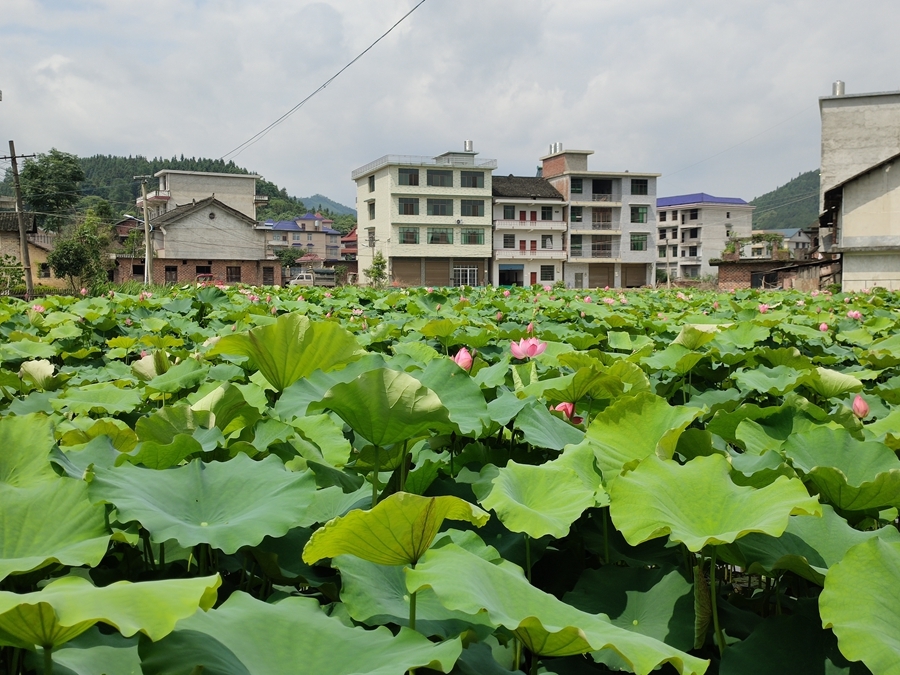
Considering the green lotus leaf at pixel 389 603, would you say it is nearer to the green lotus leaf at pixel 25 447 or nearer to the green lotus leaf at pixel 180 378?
the green lotus leaf at pixel 25 447

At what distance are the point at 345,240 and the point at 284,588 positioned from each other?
72.6 meters

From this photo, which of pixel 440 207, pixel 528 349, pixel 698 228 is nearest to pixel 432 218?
pixel 440 207

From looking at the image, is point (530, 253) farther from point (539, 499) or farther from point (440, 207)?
point (539, 499)

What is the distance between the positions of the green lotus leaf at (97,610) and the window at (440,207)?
4004 cm

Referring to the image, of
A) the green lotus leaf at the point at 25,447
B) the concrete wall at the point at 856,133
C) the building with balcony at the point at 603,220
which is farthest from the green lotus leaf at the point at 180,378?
the building with balcony at the point at 603,220

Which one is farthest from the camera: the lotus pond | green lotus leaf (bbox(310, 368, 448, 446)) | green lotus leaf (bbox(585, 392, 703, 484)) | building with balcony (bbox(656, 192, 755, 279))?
building with balcony (bbox(656, 192, 755, 279))

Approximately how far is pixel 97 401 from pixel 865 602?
1.36m

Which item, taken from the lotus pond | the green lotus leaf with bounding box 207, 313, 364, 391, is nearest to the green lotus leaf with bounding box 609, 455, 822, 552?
the lotus pond

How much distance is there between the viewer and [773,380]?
1669 mm

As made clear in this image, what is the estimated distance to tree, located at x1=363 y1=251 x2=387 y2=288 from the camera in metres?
36.5

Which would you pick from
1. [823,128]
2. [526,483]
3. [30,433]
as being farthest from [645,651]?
[823,128]

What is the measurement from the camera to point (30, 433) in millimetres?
913

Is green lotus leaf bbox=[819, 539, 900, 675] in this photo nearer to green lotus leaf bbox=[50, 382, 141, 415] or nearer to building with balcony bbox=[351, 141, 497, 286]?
green lotus leaf bbox=[50, 382, 141, 415]

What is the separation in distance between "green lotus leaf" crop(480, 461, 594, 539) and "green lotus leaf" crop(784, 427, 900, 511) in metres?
0.29
